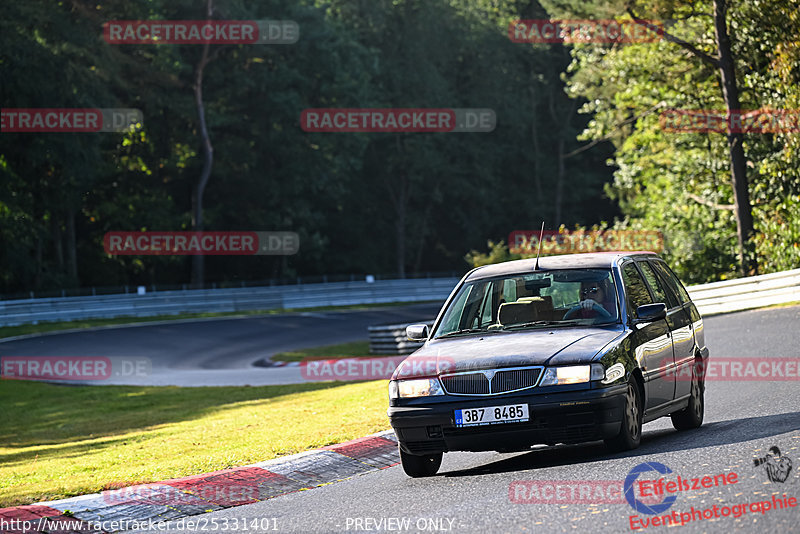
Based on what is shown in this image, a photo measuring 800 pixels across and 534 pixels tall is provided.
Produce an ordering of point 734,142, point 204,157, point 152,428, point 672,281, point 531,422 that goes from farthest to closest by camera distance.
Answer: point 204,157 → point 734,142 → point 152,428 → point 672,281 → point 531,422

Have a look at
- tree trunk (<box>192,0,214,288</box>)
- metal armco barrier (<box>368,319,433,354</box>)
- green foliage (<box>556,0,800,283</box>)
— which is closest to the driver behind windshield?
metal armco barrier (<box>368,319,433,354</box>)

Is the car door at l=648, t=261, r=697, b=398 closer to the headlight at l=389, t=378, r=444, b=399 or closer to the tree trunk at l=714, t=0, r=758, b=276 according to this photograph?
the headlight at l=389, t=378, r=444, b=399

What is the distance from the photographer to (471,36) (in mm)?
82375

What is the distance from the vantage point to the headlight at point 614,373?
8.28 metres

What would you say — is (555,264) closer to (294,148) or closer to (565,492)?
(565,492)

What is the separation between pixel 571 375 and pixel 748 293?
59.6ft

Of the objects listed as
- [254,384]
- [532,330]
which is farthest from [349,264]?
[532,330]

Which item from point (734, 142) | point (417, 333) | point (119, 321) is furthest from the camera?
point (119, 321)

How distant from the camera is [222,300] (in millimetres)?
48812

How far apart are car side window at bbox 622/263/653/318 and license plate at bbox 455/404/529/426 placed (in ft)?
5.67

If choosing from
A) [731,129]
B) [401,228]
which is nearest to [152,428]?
[731,129]

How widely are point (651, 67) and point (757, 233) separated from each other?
6.45 meters

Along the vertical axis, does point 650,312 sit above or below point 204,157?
below

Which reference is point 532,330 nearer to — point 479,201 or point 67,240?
point 67,240
